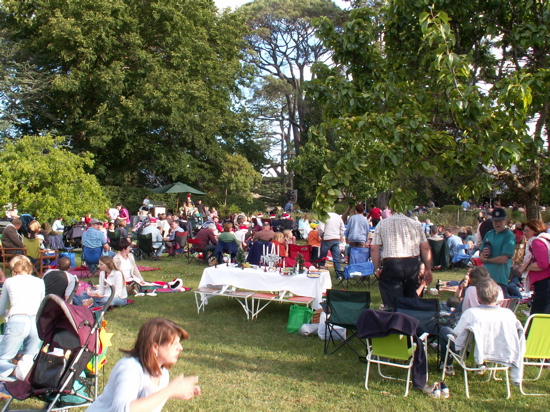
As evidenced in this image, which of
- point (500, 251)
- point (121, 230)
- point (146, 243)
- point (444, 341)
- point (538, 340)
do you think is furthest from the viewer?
point (146, 243)

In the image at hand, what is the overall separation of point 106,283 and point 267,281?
98.3 inches

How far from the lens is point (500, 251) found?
5801 millimetres

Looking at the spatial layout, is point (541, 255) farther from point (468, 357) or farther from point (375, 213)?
point (375, 213)

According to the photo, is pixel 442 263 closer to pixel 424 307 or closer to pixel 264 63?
pixel 424 307

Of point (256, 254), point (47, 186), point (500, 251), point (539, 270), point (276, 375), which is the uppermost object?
point (47, 186)

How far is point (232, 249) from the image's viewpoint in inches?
440

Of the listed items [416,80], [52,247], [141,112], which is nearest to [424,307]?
[416,80]

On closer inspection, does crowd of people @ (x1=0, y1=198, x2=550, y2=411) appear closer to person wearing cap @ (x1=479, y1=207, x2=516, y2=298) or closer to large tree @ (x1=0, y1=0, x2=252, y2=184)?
person wearing cap @ (x1=479, y1=207, x2=516, y2=298)

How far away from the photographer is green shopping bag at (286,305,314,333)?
6746 mm

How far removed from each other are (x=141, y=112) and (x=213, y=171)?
6795 millimetres

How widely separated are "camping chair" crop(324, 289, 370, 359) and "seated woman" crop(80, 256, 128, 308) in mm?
3577

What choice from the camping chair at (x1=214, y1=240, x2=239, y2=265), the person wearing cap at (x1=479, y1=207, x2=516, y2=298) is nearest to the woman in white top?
the person wearing cap at (x1=479, y1=207, x2=516, y2=298)

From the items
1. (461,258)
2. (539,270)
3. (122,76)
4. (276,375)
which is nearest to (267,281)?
(276,375)

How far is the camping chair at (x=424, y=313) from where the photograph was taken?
17.1 ft
